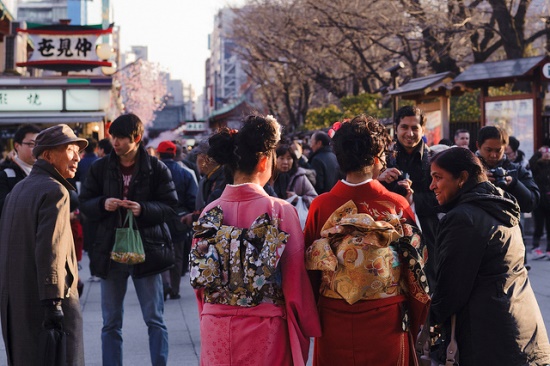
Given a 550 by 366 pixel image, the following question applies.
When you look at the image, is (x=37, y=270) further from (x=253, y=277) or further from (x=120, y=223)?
(x=253, y=277)

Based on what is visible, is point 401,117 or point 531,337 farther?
point 401,117

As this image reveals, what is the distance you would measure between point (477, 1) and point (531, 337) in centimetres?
1815

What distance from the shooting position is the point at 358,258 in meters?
3.93

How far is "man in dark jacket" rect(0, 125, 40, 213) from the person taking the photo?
6.74 m

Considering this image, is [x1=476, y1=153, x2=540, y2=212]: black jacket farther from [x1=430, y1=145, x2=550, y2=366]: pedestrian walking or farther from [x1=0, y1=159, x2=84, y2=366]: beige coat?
[x1=0, y1=159, x2=84, y2=366]: beige coat

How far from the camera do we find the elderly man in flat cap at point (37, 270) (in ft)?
15.5

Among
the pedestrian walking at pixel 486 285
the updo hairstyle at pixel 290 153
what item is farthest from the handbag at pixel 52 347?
the updo hairstyle at pixel 290 153

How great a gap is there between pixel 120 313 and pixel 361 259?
2476 millimetres

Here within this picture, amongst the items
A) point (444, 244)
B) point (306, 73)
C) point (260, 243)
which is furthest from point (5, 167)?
point (306, 73)

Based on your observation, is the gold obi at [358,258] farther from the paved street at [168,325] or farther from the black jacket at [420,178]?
the paved street at [168,325]

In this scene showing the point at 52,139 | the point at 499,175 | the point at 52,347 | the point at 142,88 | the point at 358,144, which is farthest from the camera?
the point at 142,88

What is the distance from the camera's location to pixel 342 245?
3943 mm

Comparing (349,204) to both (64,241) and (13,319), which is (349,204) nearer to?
(64,241)

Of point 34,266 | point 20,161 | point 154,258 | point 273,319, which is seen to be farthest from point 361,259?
point 20,161
